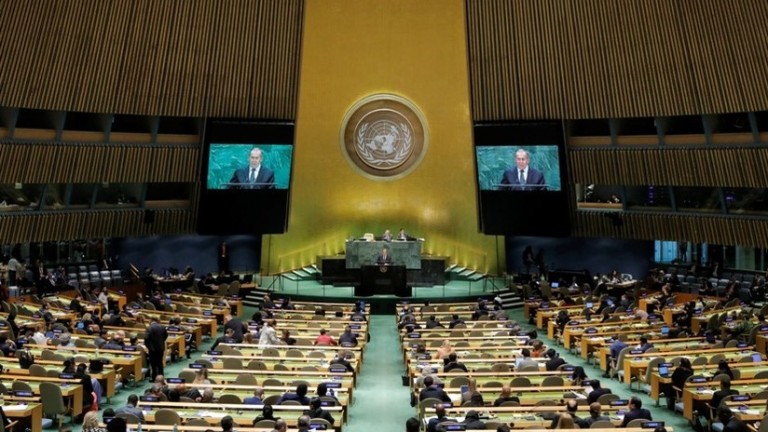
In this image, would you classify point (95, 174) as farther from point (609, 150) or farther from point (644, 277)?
point (644, 277)

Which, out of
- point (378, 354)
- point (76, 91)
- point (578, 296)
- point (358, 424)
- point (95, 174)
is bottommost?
point (358, 424)

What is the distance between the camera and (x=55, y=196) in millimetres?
25734

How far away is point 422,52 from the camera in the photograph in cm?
3009

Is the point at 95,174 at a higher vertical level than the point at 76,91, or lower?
lower

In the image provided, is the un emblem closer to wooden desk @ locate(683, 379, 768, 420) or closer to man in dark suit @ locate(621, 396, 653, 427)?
wooden desk @ locate(683, 379, 768, 420)

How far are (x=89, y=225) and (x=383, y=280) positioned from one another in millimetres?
8981

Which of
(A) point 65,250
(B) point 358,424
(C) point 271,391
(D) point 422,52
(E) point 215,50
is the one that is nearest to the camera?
(C) point 271,391

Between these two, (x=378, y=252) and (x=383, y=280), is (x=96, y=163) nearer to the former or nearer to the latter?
(x=378, y=252)

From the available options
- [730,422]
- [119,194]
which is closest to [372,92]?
[119,194]

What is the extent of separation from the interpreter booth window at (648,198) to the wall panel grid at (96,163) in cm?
1387

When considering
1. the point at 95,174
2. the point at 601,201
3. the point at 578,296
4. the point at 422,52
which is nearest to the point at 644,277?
the point at 601,201

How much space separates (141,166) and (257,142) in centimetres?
358

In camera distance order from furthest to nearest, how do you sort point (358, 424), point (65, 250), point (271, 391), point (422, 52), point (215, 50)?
point (422, 52)
point (65, 250)
point (215, 50)
point (358, 424)
point (271, 391)

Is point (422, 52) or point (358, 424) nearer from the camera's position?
point (358, 424)
